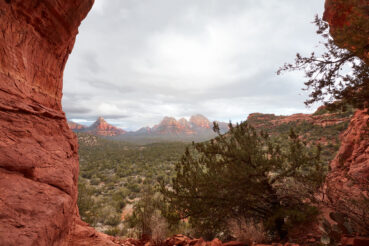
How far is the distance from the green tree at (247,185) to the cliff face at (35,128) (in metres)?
3.43

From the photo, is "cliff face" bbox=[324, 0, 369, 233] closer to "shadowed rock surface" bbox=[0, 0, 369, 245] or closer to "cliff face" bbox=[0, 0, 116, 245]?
"shadowed rock surface" bbox=[0, 0, 369, 245]

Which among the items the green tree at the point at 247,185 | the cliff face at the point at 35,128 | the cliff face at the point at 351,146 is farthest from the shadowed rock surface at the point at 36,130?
the cliff face at the point at 351,146

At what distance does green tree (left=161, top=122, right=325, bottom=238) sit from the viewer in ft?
16.6

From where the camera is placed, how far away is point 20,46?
3.47 metres

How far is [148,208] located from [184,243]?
2528mm

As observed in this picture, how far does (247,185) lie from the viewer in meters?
5.18

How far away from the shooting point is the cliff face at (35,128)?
2203 mm

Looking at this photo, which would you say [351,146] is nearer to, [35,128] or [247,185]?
[247,185]

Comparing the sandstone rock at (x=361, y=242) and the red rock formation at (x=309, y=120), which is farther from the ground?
the red rock formation at (x=309, y=120)

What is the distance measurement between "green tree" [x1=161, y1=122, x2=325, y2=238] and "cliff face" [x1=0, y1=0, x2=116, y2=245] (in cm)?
343

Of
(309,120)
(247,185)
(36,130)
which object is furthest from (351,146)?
(309,120)

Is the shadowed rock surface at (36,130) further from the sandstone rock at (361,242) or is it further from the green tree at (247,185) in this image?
the sandstone rock at (361,242)

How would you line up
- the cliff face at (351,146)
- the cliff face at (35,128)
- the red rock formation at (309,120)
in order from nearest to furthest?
the cliff face at (35,128), the cliff face at (351,146), the red rock formation at (309,120)

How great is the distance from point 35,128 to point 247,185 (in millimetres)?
5482
